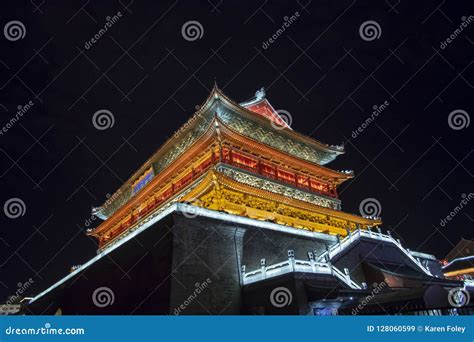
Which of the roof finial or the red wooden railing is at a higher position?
the roof finial

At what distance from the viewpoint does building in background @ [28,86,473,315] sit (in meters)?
11.7

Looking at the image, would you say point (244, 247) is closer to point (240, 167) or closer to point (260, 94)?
point (240, 167)

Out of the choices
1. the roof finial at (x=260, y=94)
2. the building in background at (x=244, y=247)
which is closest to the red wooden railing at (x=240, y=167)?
the building in background at (x=244, y=247)

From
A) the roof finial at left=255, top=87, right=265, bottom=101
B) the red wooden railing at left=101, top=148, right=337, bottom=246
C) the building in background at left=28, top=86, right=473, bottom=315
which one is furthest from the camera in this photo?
the roof finial at left=255, top=87, right=265, bottom=101

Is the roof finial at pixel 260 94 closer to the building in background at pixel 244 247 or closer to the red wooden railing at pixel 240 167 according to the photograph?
the building in background at pixel 244 247

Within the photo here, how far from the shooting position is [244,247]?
48.3 feet

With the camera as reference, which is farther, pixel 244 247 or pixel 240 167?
pixel 240 167

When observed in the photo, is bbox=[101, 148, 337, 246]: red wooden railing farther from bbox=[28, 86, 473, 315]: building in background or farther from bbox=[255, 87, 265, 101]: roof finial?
bbox=[255, 87, 265, 101]: roof finial

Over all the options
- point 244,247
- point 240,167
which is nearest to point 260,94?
point 240,167

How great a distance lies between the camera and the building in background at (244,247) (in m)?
11.7

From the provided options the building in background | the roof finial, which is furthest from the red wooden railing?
the roof finial

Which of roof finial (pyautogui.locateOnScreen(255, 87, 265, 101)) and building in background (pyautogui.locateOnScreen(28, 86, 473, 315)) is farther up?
roof finial (pyautogui.locateOnScreen(255, 87, 265, 101))

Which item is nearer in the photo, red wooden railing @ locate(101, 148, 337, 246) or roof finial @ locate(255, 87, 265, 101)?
red wooden railing @ locate(101, 148, 337, 246)

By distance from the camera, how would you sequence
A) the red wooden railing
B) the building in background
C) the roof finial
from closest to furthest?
the building in background < the red wooden railing < the roof finial
